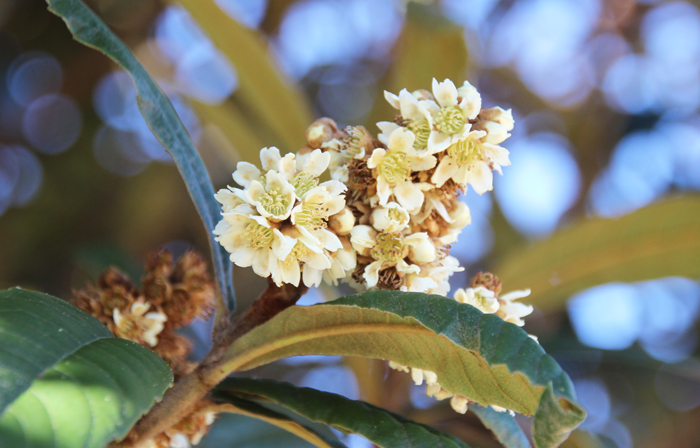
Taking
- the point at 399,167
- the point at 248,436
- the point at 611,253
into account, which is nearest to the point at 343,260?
the point at 399,167

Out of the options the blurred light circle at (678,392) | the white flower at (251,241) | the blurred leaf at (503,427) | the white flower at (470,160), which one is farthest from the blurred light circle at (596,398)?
the white flower at (251,241)

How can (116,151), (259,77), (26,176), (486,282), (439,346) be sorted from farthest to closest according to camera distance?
(116,151) → (26,176) → (259,77) → (486,282) → (439,346)

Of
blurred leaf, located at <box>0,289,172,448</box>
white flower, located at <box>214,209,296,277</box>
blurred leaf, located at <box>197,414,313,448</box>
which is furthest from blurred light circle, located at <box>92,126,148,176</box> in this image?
blurred leaf, located at <box>0,289,172,448</box>

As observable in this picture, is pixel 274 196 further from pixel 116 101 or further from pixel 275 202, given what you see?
pixel 116 101

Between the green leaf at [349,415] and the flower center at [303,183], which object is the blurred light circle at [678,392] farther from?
the flower center at [303,183]

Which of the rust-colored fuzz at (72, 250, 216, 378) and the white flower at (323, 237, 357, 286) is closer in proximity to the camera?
the white flower at (323, 237, 357, 286)

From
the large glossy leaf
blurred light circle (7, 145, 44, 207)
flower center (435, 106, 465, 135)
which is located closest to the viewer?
flower center (435, 106, 465, 135)

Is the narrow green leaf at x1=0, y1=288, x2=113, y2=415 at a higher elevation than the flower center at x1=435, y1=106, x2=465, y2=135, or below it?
below

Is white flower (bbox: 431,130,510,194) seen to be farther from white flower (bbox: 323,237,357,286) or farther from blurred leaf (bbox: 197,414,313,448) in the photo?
blurred leaf (bbox: 197,414,313,448)
